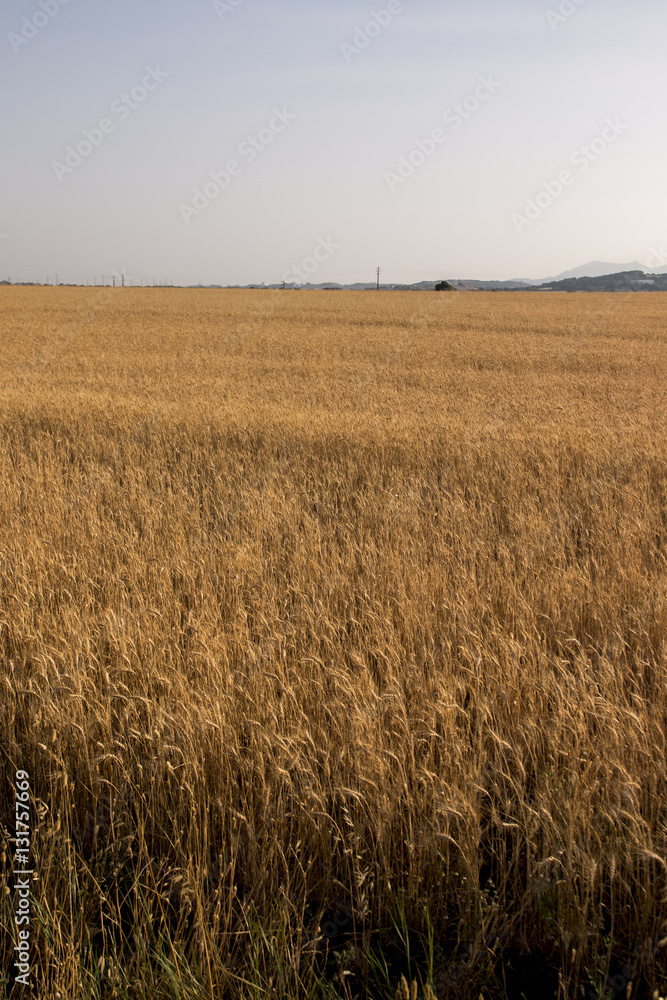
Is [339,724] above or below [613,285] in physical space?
below

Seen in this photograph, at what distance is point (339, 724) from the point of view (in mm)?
2799

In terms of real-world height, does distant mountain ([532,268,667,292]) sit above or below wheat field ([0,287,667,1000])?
above

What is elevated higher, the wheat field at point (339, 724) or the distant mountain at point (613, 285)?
the distant mountain at point (613, 285)

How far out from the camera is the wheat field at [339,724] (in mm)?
2059

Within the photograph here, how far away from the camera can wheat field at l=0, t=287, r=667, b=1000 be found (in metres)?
2.06

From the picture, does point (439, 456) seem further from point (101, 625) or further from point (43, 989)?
point (43, 989)

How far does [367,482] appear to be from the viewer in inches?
275

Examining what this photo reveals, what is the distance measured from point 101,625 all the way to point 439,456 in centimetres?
512

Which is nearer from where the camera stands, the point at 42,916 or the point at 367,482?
the point at 42,916

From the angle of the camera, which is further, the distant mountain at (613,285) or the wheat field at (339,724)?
the distant mountain at (613,285)

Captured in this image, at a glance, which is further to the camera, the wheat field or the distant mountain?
the distant mountain

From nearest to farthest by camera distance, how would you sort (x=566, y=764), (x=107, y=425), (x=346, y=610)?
(x=566, y=764) → (x=346, y=610) → (x=107, y=425)

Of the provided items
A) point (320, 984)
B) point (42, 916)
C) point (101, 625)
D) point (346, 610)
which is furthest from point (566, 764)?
point (101, 625)

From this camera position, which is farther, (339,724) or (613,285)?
(613,285)
